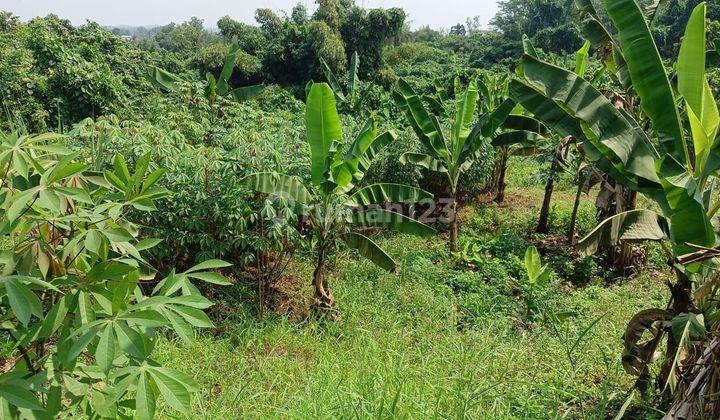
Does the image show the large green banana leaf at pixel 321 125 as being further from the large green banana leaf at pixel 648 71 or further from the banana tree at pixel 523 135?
the banana tree at pixel 523 135

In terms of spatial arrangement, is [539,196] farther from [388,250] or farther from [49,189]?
[49,189]

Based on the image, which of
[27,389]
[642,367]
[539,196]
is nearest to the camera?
[27,389]

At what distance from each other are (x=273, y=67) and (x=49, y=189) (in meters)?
19.3

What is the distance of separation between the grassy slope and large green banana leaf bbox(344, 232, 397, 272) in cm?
44

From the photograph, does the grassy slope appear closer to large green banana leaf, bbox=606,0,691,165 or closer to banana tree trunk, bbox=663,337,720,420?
banana tree trunk, bbox=663,337,720,420

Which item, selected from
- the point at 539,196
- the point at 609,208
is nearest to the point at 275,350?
the point at 609,208

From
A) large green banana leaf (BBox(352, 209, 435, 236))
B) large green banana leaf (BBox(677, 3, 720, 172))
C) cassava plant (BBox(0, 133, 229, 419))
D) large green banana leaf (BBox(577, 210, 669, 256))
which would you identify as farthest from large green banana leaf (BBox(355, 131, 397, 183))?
cassava plant (BBox(0, 133, 229, 419))

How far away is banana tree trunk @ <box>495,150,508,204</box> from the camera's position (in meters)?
8.87

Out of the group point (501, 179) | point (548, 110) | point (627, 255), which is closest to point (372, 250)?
point (548, 110)

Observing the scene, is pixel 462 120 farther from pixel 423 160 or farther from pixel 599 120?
pixel 599 120

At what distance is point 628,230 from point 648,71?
1012mm

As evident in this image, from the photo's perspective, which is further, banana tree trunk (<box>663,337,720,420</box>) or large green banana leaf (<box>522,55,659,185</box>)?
large green banana leaf (<box>522,55,659,185</box>)

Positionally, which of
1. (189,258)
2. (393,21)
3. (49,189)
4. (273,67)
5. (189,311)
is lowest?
(189,258)

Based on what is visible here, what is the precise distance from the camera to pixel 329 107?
4352 mm
